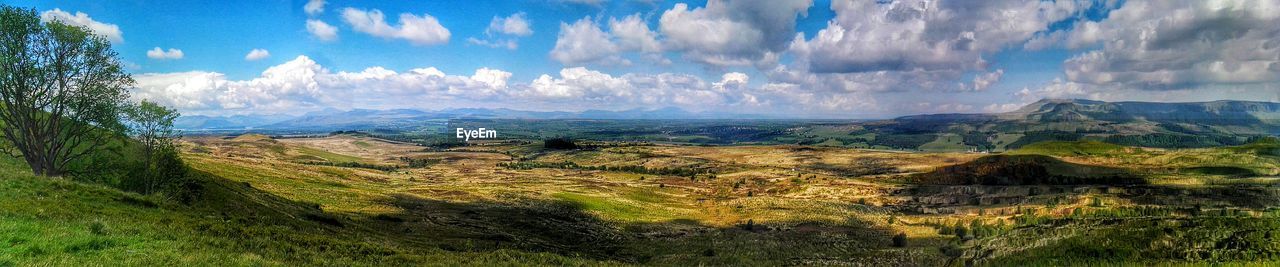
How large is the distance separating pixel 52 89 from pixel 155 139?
18.4 feet

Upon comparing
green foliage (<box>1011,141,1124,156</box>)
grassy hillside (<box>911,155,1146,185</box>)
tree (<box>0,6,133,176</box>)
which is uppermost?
tree (<box>0,6,133,176</box>)

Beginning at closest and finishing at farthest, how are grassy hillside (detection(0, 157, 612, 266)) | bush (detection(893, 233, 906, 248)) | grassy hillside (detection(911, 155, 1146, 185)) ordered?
grassy hillside (detection(0, 157, 612, 266)), bush (detection(893, 233, 906, 248)), grassy hillside (detection(911, 155, 1146, 185))

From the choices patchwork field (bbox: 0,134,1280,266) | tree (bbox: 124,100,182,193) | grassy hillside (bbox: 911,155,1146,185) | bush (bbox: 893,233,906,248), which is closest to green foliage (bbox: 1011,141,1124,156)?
patchwork field (bbox: 0,134,1280,266)

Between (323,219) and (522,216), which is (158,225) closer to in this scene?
(323,219)

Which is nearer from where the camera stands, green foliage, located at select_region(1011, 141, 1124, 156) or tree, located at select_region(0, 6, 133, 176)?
tree, located at select_region(0, 6, 133, 176)

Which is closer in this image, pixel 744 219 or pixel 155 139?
pixel 155 139

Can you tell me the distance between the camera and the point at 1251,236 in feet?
40.9

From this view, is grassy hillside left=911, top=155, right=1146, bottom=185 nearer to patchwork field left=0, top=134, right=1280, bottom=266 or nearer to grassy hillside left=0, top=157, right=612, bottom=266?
patchwork field left=0, top=134, right=1280, bottom=266

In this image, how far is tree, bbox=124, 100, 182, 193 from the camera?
34750 millimetres

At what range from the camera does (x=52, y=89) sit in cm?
3134

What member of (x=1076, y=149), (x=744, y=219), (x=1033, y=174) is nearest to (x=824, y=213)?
(x=744, y=219)

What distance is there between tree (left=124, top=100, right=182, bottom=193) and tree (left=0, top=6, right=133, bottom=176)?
100cm

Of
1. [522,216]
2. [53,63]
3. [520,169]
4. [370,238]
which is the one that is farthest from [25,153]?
[520,169]

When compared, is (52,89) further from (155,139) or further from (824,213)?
(824,213)
